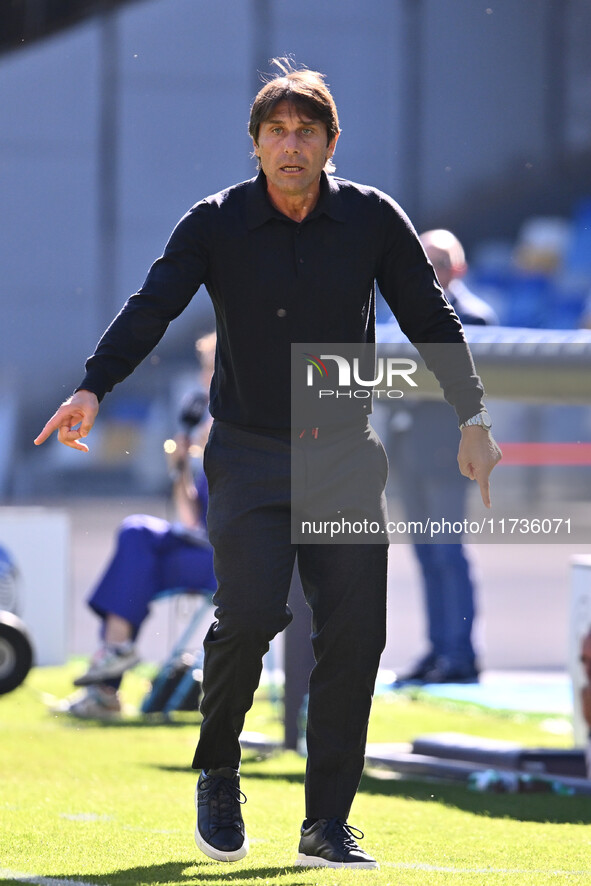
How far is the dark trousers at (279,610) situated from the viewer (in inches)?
122

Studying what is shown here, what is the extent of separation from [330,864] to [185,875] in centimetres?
29

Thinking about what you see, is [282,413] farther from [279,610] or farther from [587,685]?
[587,685]

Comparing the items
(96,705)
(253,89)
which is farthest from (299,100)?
(253,89)

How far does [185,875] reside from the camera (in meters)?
3.07

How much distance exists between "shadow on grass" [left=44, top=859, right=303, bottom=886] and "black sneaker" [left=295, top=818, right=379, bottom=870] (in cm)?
5

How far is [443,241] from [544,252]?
1303 centimetres

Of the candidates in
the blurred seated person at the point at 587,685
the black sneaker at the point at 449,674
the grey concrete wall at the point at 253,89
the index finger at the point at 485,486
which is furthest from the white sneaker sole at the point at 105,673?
the index finger at the point at 485,486

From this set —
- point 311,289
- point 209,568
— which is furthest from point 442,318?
point 209,568

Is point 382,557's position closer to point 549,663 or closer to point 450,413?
point 450,413

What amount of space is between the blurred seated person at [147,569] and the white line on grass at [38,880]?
8.97 feet

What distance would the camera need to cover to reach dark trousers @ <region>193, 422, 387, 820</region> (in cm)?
310

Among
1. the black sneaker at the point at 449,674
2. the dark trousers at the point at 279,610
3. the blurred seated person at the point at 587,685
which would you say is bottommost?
the black sneaker at the point at 449,674

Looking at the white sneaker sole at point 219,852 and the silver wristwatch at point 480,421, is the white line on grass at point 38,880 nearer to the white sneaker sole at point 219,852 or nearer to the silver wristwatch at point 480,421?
the white sneaker sole at point 219,852

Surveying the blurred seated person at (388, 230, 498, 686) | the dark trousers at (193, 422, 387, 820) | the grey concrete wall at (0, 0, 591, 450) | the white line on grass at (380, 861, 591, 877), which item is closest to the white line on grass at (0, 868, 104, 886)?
the dark trousers at (193, 422, 387, 820)
